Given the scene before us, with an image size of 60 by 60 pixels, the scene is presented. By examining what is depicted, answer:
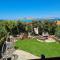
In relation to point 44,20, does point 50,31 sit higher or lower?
lower

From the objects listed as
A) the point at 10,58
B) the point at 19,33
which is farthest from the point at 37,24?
the point at 10,58

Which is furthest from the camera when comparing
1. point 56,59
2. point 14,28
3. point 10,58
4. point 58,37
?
point 14,28

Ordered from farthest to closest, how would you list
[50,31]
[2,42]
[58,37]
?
[50,31] < [58,37] < [2,42]

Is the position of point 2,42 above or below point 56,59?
below

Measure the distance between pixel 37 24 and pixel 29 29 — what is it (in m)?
1.51

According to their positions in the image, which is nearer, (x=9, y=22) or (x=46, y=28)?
(x=9, y=22)

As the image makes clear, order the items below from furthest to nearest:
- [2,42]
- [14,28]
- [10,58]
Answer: [14,28]
[2,42]
[10,58]

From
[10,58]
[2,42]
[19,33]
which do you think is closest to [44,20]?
[19,33]

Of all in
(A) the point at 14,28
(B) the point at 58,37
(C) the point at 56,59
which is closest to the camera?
(C) the point at 56,59

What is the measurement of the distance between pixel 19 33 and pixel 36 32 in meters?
2.61

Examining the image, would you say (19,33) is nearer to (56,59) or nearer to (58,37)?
(58,37)

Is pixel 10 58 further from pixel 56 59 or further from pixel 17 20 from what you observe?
pixel 17 20

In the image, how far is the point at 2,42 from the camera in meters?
13.1

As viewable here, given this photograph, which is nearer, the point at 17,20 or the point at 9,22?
the point at 9,22
